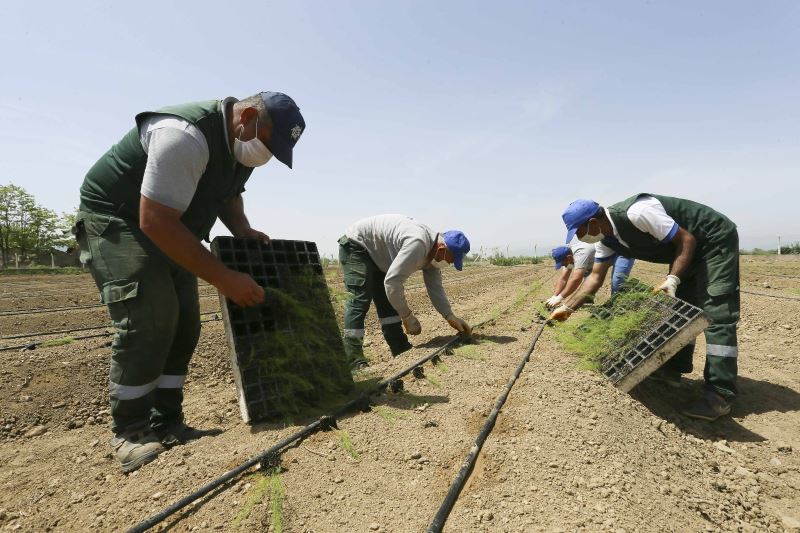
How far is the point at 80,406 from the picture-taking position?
3.67 metres

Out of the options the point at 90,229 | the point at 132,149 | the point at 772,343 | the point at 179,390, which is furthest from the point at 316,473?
the point at 772,343

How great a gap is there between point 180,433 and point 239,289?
38.6 inches

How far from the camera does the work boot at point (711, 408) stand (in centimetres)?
328

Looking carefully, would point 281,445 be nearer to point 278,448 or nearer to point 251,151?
point 278,448

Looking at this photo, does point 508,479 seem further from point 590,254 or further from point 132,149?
point 590,254

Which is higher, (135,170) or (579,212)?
(135,170)

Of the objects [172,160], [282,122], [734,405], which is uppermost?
[282,122]

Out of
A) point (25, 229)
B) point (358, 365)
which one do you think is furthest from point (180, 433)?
point (25, 229)

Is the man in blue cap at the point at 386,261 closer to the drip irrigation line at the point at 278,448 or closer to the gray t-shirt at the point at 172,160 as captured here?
the drip irrigation line at the point at 278,448

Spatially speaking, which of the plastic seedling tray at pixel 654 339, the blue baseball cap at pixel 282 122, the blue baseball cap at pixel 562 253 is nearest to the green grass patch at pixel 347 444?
the blue baseball cap at pixel 282 122

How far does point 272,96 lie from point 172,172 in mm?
653

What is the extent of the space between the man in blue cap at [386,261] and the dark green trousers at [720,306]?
1862 mm

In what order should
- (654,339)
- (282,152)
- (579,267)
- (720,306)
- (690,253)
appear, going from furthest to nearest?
(579,267), (690,253), (720,306), (654,339), (282,152)

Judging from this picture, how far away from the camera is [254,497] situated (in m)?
1.81
